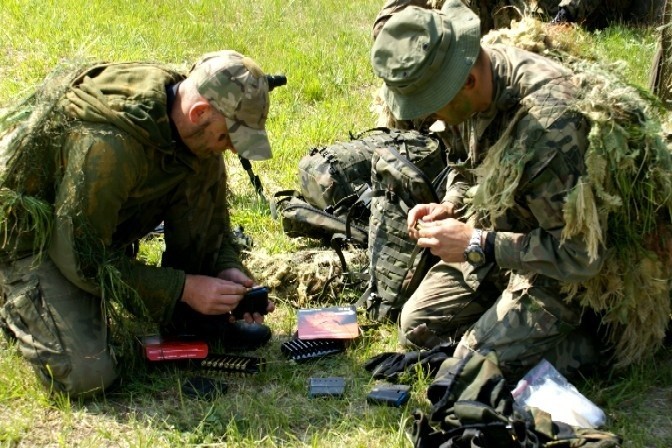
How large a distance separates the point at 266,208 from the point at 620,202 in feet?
9.31

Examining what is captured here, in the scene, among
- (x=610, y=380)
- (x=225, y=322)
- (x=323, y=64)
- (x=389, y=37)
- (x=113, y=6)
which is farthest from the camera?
(x=113, y=6)

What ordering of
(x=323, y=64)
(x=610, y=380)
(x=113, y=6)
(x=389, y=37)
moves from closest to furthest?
(x=389, y=37), (x=610, y=380), (x=323, y=64), (x=113, y=6)

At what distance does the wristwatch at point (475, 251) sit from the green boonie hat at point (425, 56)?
63 centimetres

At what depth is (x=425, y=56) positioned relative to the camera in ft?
12.1

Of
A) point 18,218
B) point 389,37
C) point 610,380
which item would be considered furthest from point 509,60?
point 18,218

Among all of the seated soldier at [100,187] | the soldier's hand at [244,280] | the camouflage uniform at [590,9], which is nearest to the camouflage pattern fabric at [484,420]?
the soldier's hand at [244,280]

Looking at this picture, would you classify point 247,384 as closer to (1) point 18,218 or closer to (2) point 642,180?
(1) point 18,218

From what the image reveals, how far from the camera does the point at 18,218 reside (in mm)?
4031

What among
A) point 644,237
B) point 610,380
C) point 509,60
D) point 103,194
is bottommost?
point 610,380

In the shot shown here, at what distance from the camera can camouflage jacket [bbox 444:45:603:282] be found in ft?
12.3

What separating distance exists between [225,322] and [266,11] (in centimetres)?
646

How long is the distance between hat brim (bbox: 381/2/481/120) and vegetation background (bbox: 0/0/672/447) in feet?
2.70

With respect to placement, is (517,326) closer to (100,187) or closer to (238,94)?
(238,94)

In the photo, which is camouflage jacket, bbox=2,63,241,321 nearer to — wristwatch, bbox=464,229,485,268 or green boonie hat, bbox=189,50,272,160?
green boonie hat, bbox=189,50,272,160
